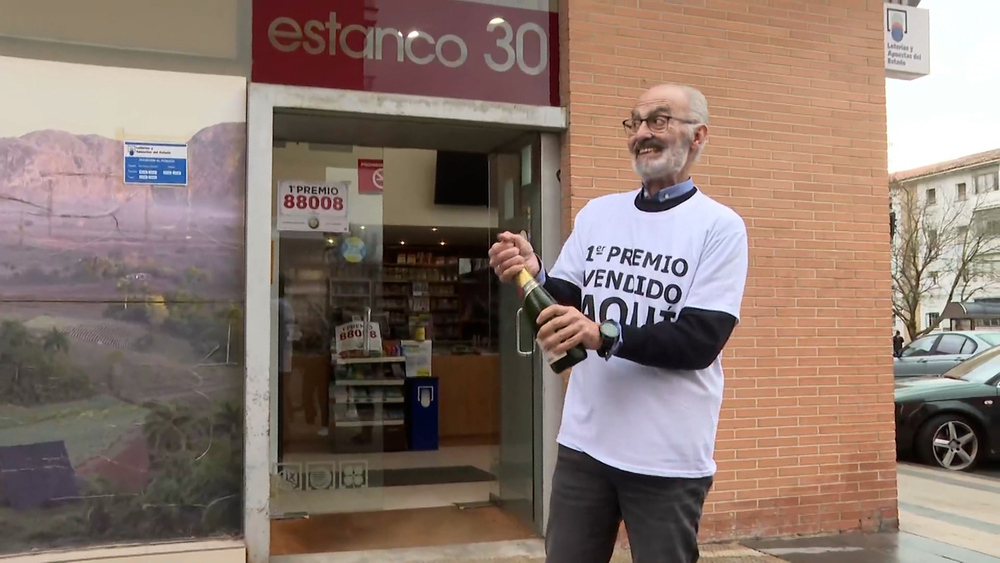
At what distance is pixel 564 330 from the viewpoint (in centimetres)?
213

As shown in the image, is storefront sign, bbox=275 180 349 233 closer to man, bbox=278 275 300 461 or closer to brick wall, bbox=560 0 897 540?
man, bbox=278 275 300 461

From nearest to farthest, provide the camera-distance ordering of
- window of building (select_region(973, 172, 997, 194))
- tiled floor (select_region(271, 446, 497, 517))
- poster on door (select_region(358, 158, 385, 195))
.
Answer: tiled floor (select_region(271, 446, 497, 517)) < poster on door (select_region(358, 158, 385, 195)) < window of building (select_region(973, 172, 997, 194))

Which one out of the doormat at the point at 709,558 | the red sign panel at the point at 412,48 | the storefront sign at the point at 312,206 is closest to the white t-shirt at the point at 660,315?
the doormat at the point at 709,558

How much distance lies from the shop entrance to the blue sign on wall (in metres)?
0.51

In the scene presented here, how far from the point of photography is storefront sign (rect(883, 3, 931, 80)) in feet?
23.4

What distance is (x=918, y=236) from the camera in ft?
104

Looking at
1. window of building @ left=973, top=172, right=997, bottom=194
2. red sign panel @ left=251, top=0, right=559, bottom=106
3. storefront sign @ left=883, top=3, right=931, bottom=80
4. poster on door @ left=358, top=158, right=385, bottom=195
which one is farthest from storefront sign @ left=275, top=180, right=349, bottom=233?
window of building @ left=973, top=172, right=997, bottom=194

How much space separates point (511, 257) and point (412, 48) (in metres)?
3.25

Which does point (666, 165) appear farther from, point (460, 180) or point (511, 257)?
point (460, 180)

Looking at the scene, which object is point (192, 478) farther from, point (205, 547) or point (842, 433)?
point (842, 433)

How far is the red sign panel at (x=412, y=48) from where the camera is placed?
201 inches

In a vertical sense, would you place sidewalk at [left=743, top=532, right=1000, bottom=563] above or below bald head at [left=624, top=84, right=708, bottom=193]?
below

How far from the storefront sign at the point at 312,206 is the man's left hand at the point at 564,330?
4500 millimetres

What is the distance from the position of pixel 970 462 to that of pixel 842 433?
4.44 metres
